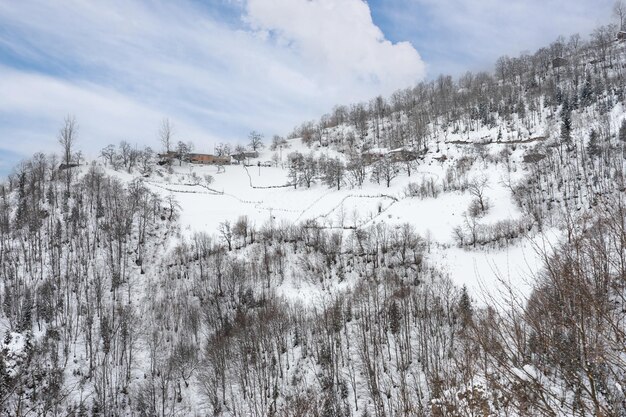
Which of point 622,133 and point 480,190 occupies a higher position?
point 622,133

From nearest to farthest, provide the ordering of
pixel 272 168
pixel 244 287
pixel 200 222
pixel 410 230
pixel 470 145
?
pixel 244 287, pixel 410 230, pixel 200 222, pixel 470 145, pixel 272 168

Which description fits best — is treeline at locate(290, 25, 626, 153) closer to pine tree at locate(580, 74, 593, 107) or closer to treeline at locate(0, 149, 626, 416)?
pine tree at locate(580, 74, 593, 107)

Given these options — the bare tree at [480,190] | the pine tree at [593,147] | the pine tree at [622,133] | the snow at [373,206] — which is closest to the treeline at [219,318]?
the snow at [373,206]

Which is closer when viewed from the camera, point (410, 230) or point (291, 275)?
point (291, 275)

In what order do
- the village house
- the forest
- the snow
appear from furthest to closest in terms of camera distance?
the village house → the snow → the forest

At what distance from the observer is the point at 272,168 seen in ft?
308

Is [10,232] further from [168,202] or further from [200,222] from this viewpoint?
[200,222]

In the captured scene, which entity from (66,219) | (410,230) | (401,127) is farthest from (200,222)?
(401,127)

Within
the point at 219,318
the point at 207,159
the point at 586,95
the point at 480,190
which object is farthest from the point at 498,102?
the point at 219,318

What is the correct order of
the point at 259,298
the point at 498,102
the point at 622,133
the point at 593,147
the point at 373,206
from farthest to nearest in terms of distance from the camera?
the point at 498,102
the point at 373,206
the point at 622,133
the point at 593,147
the point at 259,298

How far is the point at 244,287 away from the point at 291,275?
593 cm

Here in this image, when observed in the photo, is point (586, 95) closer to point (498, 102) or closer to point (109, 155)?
point (498, 102)

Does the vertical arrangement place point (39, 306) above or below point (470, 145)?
below

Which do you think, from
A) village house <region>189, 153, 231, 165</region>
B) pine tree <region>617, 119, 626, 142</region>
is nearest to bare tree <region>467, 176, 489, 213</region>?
pine tree <region>617, 119, 626, 142</region>
